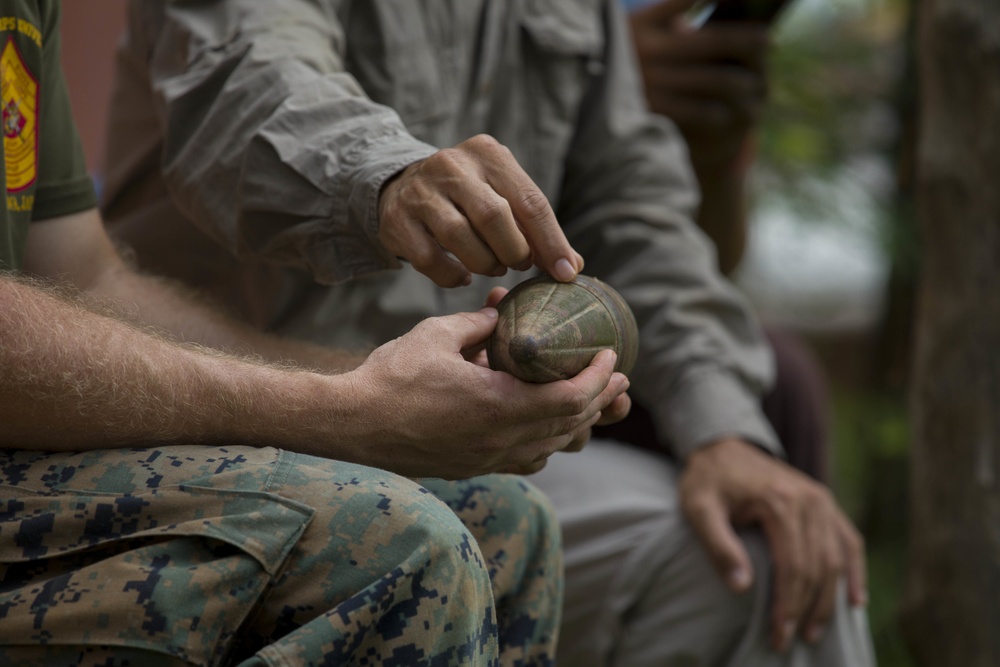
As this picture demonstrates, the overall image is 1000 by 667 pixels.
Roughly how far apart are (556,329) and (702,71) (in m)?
2.31

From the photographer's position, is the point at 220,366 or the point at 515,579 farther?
the point at 515,579

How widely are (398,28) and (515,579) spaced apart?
131 centimetres

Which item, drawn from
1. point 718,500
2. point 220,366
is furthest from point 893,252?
point 220,366

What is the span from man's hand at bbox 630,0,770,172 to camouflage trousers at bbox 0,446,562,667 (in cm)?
253

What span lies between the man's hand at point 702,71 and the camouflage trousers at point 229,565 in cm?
253

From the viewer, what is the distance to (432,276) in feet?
5.87

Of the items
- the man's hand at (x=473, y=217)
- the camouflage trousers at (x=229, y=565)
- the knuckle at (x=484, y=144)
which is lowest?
the camouflage trousers at (x=229, y=565)

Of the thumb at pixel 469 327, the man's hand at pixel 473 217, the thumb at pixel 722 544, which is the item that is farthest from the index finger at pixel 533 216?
the thumb at pixel 722 544

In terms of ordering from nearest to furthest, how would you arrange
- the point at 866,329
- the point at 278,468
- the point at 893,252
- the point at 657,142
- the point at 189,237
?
the point at 278,468 < the point at 189,237 < the point at 657,142 < the point at 893,252 < the point at 866,329

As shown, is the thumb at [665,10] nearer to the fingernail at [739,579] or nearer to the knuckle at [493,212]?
the fingernail at [739,579]

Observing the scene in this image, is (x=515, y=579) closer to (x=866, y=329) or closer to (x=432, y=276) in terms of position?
(x=432, y=276)

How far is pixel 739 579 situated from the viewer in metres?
2.65

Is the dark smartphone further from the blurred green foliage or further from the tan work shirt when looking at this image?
the blurred green foliage

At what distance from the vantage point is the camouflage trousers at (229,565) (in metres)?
1.40
